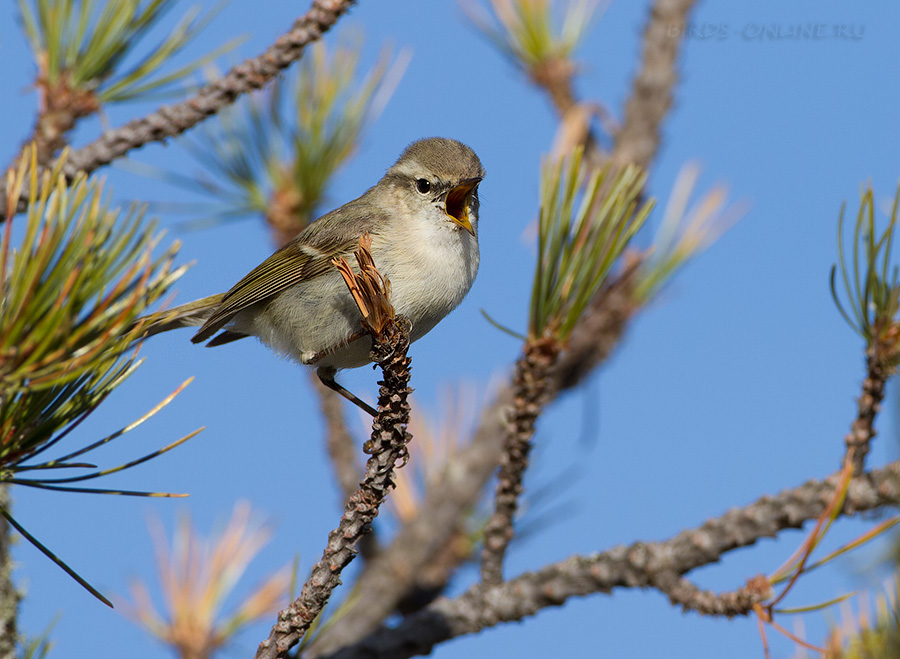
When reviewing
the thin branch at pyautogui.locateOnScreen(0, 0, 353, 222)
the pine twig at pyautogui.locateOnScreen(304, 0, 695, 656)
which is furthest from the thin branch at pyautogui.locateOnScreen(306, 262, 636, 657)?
the thin branch at pyautogui.locateOnScreen(0, 0, 353, 222)

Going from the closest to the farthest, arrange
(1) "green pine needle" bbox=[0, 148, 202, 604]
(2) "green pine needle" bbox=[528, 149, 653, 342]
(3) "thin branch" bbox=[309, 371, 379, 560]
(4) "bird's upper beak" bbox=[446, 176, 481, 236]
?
(1) "green pine needle" bbox=[0, 148, 202, 604], (2) "green pine needle" bbox=[528, 149, 653, 342], (4) "bird's upper beak" bbox=[446, 176, 481, 236], (3) "thin branch" bbox=[309, 371, 379, 560]

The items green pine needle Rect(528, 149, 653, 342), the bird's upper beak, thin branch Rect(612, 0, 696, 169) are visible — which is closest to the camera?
green pine needle Rect(528, 149, 653, 342)

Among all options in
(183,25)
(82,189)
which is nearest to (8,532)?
(82,189)

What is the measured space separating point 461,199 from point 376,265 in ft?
1.45

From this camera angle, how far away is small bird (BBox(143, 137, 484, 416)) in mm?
3184

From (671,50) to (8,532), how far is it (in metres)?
2.96

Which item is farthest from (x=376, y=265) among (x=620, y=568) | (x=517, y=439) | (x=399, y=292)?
(x=620, y=568)

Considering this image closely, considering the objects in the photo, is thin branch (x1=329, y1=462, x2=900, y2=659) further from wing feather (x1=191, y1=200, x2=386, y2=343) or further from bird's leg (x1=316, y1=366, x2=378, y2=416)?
wing feather (x1=191, y1=200, x2=386, y2=343)

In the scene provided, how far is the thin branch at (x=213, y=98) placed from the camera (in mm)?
2775

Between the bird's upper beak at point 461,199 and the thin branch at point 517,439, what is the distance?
758 millimetres

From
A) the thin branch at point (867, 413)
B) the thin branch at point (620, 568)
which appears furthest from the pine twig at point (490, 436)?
the thin branch at point (867, 413)

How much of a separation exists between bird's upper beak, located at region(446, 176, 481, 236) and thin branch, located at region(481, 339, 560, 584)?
0.76m

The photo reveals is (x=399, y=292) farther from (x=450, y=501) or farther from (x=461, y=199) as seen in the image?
(x=450, y=501)

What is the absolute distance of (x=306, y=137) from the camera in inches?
154
